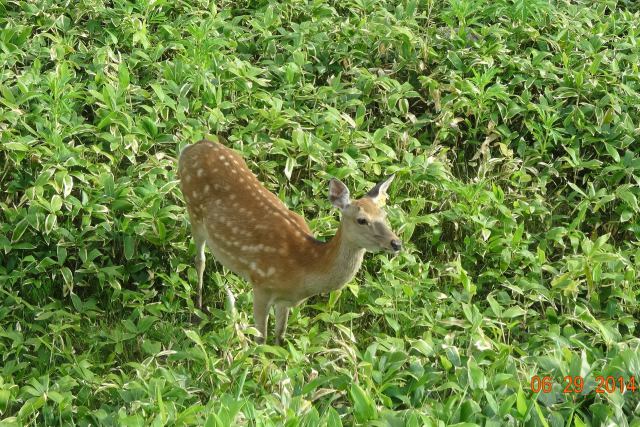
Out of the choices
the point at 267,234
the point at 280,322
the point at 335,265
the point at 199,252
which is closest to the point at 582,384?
the point at 335,265

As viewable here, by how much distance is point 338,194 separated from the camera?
21.5 feet

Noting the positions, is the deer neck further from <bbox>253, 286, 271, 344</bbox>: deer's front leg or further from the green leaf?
the green leaf

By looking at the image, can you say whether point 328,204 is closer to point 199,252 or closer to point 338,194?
point 199,252

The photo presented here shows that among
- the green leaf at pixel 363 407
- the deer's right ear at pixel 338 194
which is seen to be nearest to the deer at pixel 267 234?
the deer's right ear at pixel 338 194

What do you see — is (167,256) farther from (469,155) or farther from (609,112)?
(609,112)

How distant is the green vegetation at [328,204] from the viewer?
6148 millimetres

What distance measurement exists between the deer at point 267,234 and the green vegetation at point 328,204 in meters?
0.34

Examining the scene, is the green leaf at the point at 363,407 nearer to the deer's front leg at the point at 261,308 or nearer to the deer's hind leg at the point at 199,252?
the deer's front leg at the point at 261,308

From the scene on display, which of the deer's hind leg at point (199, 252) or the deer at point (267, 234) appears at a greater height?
the deer at point (267, 234)

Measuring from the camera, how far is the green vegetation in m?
6.15

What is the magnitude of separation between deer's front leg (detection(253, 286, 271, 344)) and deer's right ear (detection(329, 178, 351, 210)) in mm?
749

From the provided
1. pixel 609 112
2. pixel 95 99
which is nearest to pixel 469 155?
pixel 609 112

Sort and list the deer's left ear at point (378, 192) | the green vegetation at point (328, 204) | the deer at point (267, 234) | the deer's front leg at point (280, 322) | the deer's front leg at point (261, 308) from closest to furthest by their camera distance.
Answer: the green vegetation at point (328, 204) → the deer at point (267, 234) → the deer's left ear at point (378, 192) → the deer's front leg at point (261, 308) → the deer's front leg at point (280, 322)

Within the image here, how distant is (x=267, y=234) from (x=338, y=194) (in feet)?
1.78
